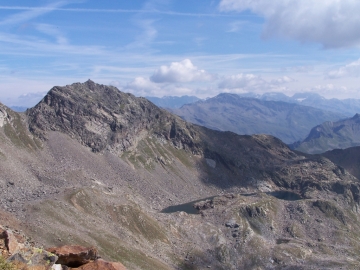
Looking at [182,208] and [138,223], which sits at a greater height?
[138,223]

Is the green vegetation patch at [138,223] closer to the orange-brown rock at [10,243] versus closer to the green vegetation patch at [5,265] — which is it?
the orange-brown rock at [10,243]

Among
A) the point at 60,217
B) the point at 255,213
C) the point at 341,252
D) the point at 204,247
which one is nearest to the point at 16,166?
the point at 60,217

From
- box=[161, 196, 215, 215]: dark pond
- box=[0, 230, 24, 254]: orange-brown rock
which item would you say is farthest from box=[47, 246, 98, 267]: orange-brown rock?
box=[161, 196, 215, 215]: dark pond

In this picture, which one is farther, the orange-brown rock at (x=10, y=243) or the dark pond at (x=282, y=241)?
the dark pond at (x=282, y=241)

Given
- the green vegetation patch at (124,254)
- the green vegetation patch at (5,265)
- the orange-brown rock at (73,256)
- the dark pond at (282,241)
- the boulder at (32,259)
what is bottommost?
the dark pond at (282,241)

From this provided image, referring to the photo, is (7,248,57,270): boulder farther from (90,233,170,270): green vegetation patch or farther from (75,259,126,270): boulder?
(90,233,170,270): green vegetation patch

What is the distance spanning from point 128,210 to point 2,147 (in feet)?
262

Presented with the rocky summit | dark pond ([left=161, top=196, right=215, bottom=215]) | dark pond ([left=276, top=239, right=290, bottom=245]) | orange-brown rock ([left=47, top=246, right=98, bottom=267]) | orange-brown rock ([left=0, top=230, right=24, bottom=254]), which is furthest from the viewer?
dark pond ([left=161, top=196, right=215, bottom=215])

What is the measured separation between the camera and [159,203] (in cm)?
19025

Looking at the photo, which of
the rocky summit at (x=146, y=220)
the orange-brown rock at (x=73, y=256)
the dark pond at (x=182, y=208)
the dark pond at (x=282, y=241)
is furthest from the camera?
the dark pond at (x=182, y=208)

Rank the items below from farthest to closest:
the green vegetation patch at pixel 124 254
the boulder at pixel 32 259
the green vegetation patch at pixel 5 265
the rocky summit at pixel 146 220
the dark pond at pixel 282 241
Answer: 1. the dark pond at pixel 282 241
2. the rocky summit at pixel 146 220
3. the green vegetation patch at pixel 124 254
4. the boulder at pixel 32 259
5. the green vegetation patch at pixel 5 265

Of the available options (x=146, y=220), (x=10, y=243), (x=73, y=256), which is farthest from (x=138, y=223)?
(x=10, y=243)

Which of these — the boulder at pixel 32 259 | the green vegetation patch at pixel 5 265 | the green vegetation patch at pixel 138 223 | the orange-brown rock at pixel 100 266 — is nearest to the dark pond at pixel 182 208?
the green vegetation patch at pixel 138 223

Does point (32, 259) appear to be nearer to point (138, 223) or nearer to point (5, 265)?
point (5, 265)
